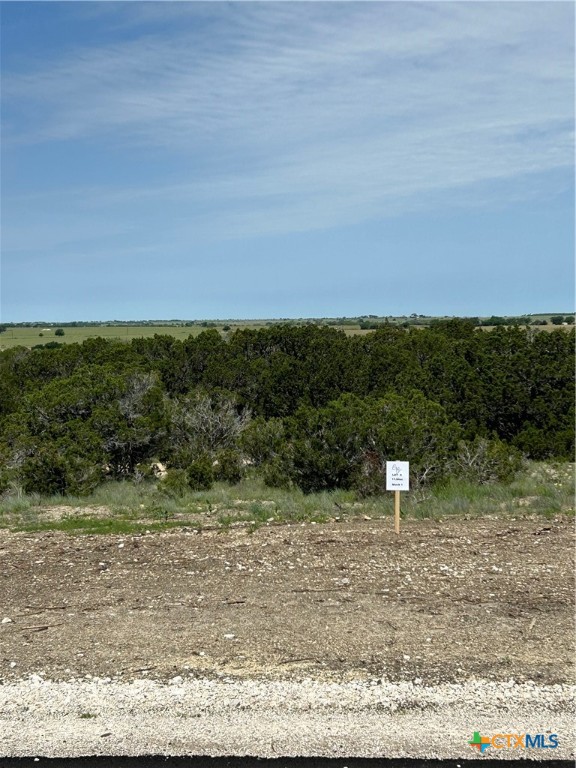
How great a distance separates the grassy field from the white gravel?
447 cm

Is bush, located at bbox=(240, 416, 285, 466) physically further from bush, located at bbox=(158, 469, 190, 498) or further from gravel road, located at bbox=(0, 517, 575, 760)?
gravel road, located at bbox=(0, 517, 575, 760)

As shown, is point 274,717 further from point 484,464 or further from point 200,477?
point 200,477

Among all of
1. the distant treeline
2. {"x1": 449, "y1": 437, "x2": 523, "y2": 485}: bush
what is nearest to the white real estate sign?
the distant treeline

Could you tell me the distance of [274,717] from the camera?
4.44 metres

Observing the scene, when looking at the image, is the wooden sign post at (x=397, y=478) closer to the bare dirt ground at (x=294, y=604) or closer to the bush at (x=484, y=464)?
the bare dirt ground at (x=294, y=604)

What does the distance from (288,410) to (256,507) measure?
14077mm

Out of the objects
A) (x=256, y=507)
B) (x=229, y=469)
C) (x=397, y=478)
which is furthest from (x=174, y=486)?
(x=397, y=478)

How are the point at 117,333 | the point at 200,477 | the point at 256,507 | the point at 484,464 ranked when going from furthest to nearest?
the point at 117,333 < the point at 200,477 < the point at 484,464 < the point at 256,507

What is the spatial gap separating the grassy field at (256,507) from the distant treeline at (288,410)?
47.0 inches

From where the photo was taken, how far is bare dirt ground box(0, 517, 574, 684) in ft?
17.1

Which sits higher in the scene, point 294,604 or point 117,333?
point 117,333

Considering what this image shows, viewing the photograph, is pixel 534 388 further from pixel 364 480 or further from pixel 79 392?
pixel 79 392

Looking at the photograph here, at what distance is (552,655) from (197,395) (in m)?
17.5

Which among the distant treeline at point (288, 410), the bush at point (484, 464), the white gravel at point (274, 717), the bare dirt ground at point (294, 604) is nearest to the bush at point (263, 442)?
the distant treeline at point (288, 410)
